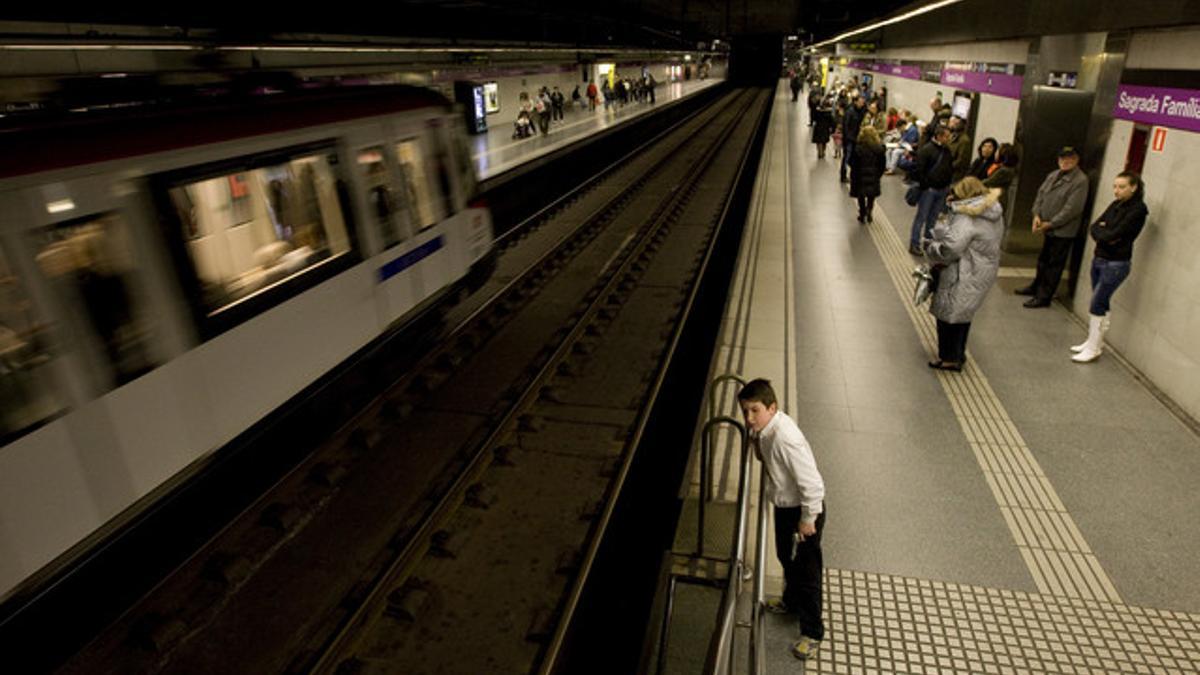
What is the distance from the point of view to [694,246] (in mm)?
9930

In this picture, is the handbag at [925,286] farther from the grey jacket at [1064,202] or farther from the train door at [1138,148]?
the train door at [1138,148]

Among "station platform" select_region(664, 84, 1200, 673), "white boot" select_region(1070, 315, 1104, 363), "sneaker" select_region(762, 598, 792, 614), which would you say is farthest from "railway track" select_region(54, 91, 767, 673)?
"white boot" select_region(1070, 315, 1104, 363)

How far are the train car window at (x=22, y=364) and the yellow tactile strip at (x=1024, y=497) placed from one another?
4811 mm

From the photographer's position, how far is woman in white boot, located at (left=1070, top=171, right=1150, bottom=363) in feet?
18.5

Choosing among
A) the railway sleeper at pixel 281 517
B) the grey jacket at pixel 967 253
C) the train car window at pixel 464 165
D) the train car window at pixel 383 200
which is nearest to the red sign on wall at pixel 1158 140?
the grey jacket at pixel 967 253

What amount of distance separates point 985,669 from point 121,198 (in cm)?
462

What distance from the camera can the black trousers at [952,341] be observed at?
5.76 metres

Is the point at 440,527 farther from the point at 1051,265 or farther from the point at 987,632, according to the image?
the point at 1051,265

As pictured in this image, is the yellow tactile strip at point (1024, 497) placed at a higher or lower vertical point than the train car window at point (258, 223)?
lower

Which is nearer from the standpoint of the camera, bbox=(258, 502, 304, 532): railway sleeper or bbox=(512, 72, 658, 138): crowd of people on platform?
bbox=(258, 502, 304, 532): railway sleeper

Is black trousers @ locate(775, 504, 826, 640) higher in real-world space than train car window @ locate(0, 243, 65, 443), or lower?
lower

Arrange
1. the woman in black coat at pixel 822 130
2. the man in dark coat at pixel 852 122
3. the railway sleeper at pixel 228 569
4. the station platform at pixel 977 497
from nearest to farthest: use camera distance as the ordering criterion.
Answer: the station platform at pixel 977 497 < the railway sleeper at pixel 228 569 < the man in dark coat at pixel 852 122 < the woman in black coat at pixel 822 130

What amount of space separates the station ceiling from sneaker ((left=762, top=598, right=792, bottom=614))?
5.68 metres

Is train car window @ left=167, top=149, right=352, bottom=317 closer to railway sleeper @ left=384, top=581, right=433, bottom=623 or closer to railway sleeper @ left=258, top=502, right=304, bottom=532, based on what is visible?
railway sleeper @ left=258, top=502, right=304, bottom=532
